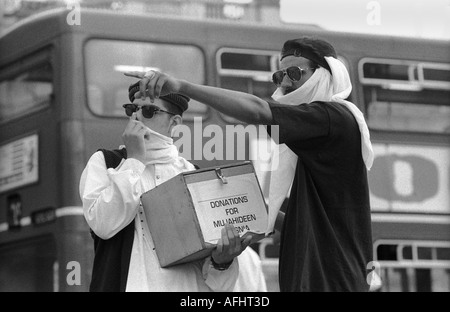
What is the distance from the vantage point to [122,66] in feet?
32.5

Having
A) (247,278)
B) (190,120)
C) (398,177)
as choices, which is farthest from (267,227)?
(398,177)

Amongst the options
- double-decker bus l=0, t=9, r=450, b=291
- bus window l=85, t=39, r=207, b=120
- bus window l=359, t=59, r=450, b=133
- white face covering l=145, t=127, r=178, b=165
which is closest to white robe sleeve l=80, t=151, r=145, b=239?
white face covering l=145, t=127, r=178, b=165

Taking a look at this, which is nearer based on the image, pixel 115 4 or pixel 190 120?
pixel 190 120

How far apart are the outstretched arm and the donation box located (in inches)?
21.2

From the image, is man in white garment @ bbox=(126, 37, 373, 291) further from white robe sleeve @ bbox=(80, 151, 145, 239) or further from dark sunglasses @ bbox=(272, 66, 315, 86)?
white robe sleeve @ bbox=(80, 151, 145, 239)

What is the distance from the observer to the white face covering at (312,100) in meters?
3.88

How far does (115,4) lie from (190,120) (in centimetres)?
161

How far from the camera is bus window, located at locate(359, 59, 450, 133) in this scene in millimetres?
10695

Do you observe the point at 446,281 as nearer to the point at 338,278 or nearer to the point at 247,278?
the point at 247,278

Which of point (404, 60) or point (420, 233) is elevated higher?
point (404, 60)

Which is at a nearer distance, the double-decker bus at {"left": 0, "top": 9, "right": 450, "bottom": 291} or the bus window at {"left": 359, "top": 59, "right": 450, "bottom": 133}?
the double-decker bus at {"left": 0, "top": 9, "right": 450, "bottom": 291}

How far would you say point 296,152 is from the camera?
379 centimetres

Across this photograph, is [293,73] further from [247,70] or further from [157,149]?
[247,70]

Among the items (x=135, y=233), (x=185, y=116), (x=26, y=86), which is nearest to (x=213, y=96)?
(x=135, y=233)
